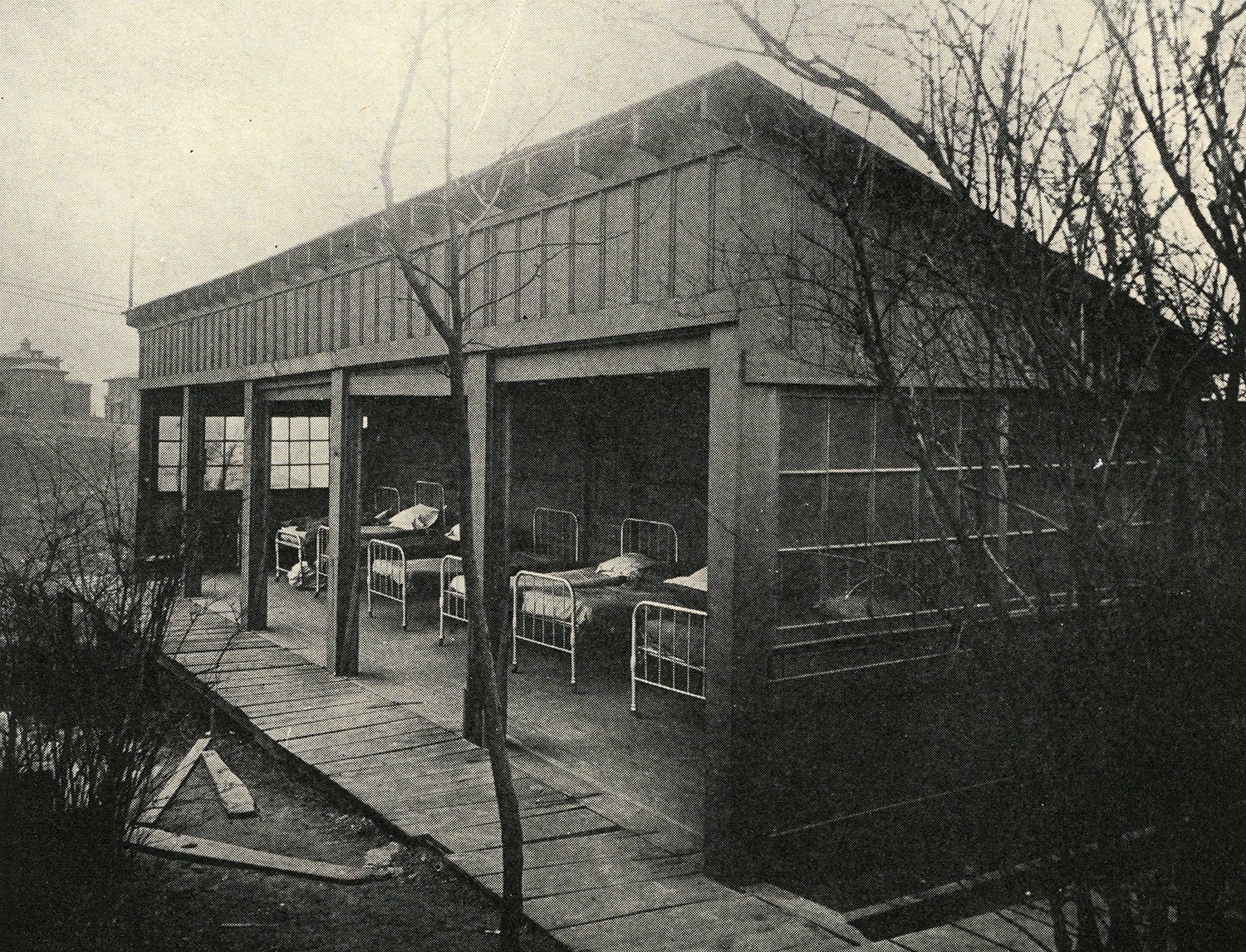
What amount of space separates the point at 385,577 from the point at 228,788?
245 inches

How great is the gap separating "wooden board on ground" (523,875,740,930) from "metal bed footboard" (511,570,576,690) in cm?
392

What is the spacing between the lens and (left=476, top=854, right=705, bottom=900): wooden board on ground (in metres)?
4.75

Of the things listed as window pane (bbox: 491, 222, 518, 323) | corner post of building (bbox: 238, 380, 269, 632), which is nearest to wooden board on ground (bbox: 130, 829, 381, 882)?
window pane (bbox: 491, 222, 518, 323)

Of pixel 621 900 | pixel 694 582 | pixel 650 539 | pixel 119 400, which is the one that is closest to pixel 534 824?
pixel 621 900

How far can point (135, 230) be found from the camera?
979 centimetres

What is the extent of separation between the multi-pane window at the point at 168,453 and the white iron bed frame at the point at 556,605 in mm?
8233

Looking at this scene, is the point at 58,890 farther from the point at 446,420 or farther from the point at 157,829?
the point at 446,420

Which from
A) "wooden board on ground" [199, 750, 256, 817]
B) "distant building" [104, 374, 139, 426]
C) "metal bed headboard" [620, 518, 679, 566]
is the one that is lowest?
"wooden board on ground" [199, 750, 256, 817]

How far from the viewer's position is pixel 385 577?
504 inches

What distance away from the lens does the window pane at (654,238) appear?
548 centimetres

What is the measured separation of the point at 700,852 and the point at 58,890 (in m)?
3.09

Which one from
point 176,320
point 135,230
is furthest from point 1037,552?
point 176,320

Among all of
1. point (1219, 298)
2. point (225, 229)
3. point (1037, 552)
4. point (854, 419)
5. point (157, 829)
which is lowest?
point (157, 829)

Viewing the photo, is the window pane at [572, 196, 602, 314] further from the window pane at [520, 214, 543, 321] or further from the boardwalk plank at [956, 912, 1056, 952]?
the boardwalk plank at [956, 912, 1056, 952]
